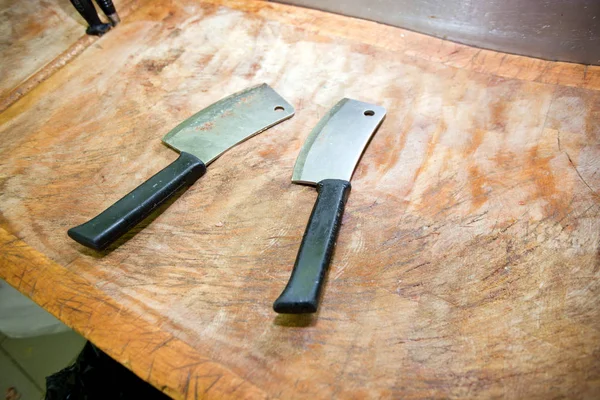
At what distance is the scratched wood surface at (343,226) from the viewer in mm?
599

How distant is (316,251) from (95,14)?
0.94 m

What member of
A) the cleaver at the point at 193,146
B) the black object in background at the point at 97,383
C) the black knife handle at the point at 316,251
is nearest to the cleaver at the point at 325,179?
the black knife handle at the point at 316,251

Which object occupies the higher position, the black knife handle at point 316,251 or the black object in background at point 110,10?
the black object in background at point 110,10

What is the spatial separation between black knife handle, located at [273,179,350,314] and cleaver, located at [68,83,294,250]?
0.23m

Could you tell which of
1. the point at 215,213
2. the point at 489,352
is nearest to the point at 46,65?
the point at 215,213

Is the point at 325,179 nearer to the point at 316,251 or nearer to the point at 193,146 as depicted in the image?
the point at 316,251

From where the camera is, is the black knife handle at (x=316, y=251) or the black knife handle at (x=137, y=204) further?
the black knife handle at (x=137, y=204)

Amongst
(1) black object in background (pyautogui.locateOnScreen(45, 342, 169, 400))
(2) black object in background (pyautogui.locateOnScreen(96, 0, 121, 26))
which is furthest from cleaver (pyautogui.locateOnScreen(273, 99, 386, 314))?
(2) black object in background (pyautogui.locateOnScreen(96, 0, 121, 26))

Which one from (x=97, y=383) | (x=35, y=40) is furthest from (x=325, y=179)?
(x=35, y=40)

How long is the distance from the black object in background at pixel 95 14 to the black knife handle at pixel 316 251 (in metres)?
0.81

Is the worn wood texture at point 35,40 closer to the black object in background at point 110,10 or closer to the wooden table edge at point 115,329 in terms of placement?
the black object in background at point 110,10

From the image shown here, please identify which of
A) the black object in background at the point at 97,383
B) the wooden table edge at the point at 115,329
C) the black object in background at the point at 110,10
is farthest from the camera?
the black object in background at the point at 110,10

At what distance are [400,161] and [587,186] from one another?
0.33 meters

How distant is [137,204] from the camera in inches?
29.5
